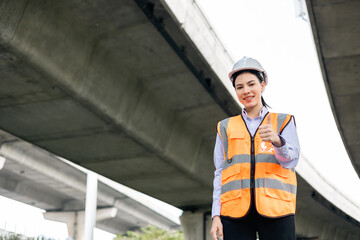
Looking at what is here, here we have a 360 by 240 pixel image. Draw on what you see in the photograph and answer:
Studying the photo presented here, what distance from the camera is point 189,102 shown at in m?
14.2

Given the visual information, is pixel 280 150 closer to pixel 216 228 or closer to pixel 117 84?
pixel 216 228

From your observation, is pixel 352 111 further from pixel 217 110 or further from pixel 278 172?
pixel 278 172

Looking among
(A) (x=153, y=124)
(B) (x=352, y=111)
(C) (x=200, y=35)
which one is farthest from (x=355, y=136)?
(C) (x=200, y=35)

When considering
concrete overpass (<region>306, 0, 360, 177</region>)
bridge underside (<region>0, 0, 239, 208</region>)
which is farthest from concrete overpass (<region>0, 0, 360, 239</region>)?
concrete overpass (<region>306, 0, 360, 177</region>)

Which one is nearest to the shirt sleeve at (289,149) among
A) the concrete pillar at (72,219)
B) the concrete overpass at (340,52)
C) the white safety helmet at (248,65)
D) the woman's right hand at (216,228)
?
the white safety helmet at (248,65)

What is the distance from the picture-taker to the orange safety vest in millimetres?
3629

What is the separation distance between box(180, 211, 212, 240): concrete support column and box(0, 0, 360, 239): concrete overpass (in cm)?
592

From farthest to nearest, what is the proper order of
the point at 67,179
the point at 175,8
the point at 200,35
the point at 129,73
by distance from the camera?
the point at 67,179 < the point at 129,73 < the point at 200,35 < the point at 175,8

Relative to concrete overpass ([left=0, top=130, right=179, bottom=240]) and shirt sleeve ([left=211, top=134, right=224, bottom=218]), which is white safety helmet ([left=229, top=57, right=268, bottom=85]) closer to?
shirt sleeve ([left=211, top=134, right=224, bottom=218])

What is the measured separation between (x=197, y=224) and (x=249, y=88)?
20149 mm

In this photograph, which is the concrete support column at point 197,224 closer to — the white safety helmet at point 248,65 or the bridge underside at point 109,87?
the bridge underside at point 109,87

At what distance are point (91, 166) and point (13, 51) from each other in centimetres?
760

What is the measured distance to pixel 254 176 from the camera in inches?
147

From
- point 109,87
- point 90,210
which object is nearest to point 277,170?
point 109,87
